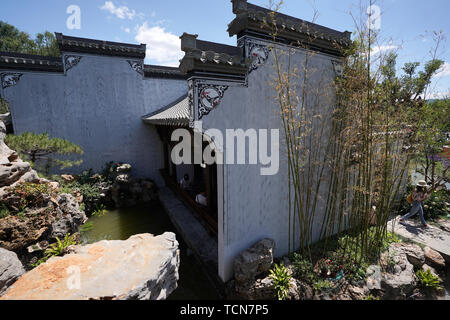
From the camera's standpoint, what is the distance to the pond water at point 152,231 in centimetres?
323

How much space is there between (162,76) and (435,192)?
859cm

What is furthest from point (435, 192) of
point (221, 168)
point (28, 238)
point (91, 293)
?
point (28, 238)

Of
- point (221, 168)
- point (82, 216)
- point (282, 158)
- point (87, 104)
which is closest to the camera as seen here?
point (221, 168)

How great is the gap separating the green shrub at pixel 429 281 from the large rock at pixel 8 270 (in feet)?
16.6

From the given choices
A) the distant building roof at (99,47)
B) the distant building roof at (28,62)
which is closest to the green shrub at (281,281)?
the distant building roof at (99,47)

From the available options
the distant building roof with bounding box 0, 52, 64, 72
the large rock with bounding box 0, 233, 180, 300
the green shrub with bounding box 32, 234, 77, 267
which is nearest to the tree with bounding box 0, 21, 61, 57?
the distant building roof with bounding box 0, 52, 64, 72

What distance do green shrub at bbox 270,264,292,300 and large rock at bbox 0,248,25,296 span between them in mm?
2748

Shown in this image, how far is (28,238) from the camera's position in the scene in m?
2.89

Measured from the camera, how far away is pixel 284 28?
2994mm

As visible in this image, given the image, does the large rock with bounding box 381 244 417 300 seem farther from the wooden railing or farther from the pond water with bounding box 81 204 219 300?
the wooden railing

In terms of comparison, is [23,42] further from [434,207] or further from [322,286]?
[434,207]

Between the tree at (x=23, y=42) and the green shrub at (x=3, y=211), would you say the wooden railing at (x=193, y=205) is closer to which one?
the green shrub at (x=3, y=211)

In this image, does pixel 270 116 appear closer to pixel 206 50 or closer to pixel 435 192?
pixel 206 50

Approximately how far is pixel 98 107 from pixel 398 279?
7858 mm
